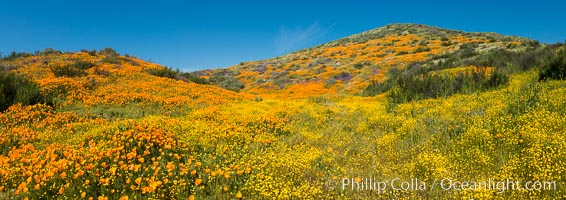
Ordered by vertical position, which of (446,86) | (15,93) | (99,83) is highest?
(446,86)

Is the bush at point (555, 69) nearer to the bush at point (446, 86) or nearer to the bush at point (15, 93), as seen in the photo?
the bush at point (446, 86)

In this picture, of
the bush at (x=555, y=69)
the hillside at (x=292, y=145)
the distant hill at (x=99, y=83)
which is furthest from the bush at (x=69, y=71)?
the bush at (x=555, y=69)

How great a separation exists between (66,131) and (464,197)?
971cm

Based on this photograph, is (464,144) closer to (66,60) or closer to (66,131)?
(66,131)

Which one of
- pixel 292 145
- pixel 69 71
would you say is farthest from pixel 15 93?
pixel 292 145

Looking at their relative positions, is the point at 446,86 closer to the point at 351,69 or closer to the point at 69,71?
the point at 69,71

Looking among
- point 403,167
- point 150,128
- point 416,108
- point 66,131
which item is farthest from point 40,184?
point 416,108

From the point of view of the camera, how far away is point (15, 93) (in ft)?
37.4

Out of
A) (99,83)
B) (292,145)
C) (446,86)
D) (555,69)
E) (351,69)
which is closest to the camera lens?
(292,145)

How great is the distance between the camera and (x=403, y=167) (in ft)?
18.0

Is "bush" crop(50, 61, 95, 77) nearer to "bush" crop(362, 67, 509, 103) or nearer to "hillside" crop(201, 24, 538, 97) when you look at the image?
"hillside" crop(201, 24, 538, 97)

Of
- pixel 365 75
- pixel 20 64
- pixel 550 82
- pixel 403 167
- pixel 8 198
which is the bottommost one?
pixel 8 198

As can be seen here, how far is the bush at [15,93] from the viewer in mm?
10750

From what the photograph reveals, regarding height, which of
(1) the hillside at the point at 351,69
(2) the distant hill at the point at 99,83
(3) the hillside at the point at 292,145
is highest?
(1) the hillside at the point at 351,69
